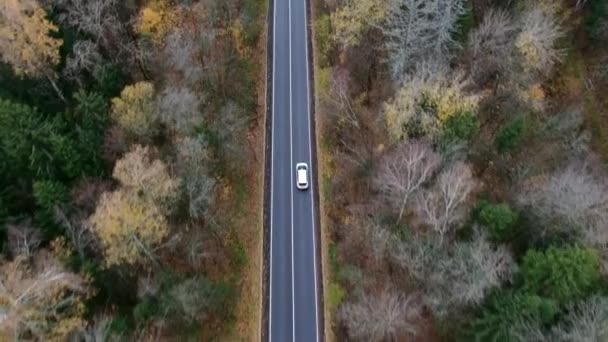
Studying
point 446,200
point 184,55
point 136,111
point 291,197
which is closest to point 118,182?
point 136,111

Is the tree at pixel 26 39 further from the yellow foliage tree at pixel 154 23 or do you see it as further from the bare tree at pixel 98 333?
the bare tree at pixel 98 333

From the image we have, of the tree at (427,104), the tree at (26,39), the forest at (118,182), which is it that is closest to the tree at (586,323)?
the tree at (427,104)

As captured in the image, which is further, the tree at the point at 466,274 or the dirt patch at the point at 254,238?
the dirt patch at the point at 254,238

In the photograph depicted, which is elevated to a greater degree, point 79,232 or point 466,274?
point 79,232

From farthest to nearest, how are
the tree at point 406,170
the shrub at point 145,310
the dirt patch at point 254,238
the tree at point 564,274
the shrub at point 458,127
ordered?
1. the dirt patch at point 254,238
2. the shrub at point 458,127
3. the tree at point 406,170
4. the shrub at point 145,310
5. the tree at point 564,274

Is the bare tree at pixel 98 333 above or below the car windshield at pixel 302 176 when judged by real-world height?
below

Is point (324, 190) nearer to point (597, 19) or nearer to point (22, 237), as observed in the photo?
point (22, 237)

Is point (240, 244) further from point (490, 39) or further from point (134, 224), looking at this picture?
point (490, 39)
